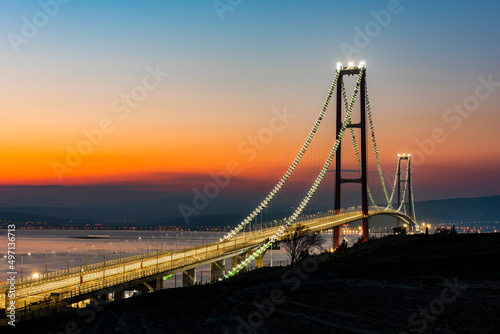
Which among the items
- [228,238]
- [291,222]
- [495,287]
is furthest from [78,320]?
[228,238]

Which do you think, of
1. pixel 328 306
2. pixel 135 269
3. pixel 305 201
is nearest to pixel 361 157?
pixel 305 201

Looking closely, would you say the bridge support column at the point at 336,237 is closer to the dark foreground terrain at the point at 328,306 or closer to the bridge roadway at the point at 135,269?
the bridge roadway at the point at 135,269

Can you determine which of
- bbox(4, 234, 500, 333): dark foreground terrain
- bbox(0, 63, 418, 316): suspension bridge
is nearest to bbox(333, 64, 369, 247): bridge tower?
bbox(0, 63, 418, 316): suspension bridge

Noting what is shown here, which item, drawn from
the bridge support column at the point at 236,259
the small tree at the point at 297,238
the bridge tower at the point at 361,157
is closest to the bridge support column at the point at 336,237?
the bridge tower at the point at 361,157

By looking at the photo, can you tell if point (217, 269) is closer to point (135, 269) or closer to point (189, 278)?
point (189, 278)

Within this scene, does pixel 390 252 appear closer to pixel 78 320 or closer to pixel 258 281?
pixel 258 281
